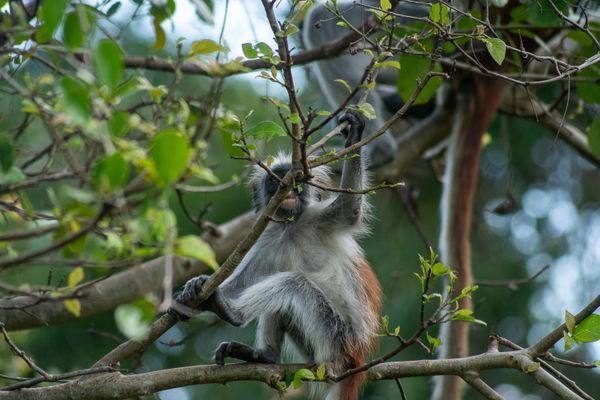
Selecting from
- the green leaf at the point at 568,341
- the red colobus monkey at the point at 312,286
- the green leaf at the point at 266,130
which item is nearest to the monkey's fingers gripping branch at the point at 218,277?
the green leaf at the point at 266,130

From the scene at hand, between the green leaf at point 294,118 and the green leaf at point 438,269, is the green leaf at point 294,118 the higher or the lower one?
the higher one

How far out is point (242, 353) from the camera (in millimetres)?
3863

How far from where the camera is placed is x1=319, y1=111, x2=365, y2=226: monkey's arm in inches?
151

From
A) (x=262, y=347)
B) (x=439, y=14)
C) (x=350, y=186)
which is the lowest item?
(x=262, y=347)

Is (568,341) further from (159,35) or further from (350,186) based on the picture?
(159,35)

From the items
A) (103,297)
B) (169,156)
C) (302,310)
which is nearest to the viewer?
(169,156)

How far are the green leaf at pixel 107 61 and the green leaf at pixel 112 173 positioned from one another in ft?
0.55

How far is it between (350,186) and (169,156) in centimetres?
254

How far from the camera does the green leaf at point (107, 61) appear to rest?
1.59 metres

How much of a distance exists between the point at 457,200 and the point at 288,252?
6.23 feet

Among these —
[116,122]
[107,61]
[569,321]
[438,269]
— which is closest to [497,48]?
[438,269]

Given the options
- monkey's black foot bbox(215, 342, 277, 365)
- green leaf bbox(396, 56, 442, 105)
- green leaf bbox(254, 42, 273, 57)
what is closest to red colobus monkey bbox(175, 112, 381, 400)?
monkey's black foot bbox(215, 342, 277, 365)

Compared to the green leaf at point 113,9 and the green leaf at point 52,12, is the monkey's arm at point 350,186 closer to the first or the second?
the green leaf at point 113,9

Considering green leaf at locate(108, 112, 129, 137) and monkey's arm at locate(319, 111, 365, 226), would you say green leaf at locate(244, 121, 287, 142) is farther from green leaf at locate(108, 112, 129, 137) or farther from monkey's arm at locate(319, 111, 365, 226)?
monkey's arm at locate(319, 111, 365, 226)
